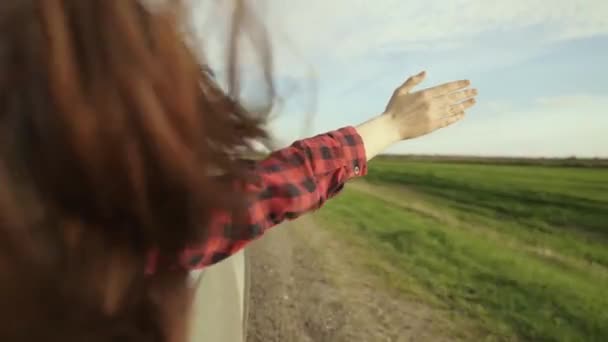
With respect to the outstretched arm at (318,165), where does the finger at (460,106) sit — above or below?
above

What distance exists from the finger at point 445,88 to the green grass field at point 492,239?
21 cm

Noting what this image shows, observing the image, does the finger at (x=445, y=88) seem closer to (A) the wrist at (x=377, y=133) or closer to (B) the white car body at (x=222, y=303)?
(A) the wrist at (x=377, y=133)

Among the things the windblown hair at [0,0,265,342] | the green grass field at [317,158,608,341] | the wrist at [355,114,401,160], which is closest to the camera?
the windblown hair at [0,0,265,342]

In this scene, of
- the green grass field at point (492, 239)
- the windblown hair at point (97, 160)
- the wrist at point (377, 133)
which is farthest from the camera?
the green grass field at point (492, 239)

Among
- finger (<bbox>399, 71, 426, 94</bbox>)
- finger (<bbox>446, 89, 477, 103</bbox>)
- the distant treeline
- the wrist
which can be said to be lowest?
the distant treeline

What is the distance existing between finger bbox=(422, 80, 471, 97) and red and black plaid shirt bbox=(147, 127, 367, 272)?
0.09m

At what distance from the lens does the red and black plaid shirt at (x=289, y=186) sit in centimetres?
39

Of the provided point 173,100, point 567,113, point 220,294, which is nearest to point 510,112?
point 567,113

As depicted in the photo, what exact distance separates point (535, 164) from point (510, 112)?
A: 0.06 m

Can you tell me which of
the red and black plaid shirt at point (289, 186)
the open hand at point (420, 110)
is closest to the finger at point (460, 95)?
the open hand at point (420, 110)

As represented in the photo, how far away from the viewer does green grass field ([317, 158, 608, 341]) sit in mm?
629

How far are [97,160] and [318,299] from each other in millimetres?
466

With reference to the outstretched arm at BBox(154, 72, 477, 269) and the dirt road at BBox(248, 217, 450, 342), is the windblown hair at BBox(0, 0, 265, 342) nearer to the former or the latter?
the outstretched arm at BBox(154, 72, 477, 269)

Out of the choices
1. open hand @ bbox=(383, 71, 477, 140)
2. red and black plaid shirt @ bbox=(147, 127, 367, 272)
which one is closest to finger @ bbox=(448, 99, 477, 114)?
open hand @ bbox=(383, 71, 477, 140)
